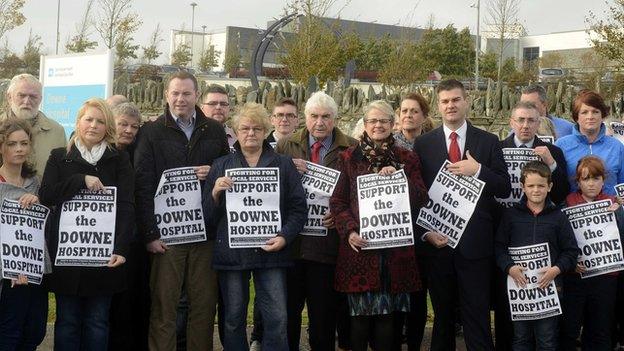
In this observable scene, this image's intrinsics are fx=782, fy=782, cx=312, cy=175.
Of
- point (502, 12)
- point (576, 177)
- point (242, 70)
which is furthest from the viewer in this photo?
point (242, 70)

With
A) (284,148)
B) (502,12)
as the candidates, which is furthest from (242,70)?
(284,148)

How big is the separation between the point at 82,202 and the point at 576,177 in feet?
13.4

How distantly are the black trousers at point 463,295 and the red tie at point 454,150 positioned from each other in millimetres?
765

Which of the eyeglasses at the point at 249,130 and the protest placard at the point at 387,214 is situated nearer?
the protest placard at the point at 387,214

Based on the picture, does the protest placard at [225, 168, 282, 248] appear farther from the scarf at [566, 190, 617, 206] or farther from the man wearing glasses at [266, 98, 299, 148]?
the scarf at [566, 190, 617, 206]

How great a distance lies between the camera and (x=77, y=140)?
6.04 metres

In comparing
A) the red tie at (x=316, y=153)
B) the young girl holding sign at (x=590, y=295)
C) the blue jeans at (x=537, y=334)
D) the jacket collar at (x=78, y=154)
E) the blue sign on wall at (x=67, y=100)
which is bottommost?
the blue jeans at (x=537, y=334)

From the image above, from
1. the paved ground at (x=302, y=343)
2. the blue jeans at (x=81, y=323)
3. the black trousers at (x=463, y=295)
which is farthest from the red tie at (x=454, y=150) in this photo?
the blue jeans at (x=81, y=323)

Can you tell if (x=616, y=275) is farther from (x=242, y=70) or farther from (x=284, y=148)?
(x=242, y=70)

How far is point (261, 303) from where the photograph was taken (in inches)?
249

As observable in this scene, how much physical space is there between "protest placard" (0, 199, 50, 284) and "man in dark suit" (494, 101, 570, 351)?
3722mm

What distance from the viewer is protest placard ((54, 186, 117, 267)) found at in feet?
19.5

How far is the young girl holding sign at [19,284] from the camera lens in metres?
5.84

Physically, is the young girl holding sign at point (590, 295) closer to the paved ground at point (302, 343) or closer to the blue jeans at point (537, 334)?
the blue jeans at point (537, 334)
